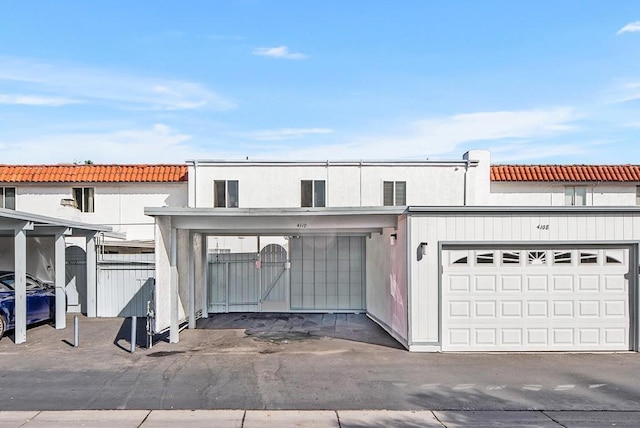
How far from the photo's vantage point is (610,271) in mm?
10883

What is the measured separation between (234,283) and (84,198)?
7.35 metres

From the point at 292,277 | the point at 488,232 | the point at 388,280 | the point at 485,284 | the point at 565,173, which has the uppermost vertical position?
the point at 565,173

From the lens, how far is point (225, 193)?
1803 cm

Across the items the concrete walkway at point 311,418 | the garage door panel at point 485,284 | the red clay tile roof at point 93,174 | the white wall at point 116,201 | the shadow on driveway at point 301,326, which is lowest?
the shadow on driveway at point 301,326

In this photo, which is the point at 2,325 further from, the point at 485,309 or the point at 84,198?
the point at 485,309

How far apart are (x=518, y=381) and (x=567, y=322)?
300 cm

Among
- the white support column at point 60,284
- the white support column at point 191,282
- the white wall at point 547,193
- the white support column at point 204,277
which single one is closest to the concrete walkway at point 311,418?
the white support column at point 191,282

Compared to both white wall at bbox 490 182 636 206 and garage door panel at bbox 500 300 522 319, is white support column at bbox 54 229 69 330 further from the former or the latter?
white wall at bbox 490 182 636 206

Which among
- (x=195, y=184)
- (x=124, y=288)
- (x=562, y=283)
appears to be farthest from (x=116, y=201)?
(x=562, y=283)

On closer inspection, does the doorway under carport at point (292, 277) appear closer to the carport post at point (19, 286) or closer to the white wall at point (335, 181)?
the white wall at point (335, 181)

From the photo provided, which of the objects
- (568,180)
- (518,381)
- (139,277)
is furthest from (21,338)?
(568,180)

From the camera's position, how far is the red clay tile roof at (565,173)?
20156 mm

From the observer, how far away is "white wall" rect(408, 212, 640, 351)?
35.4 ft

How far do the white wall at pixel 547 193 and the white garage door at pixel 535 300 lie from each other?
9262 millimetres
